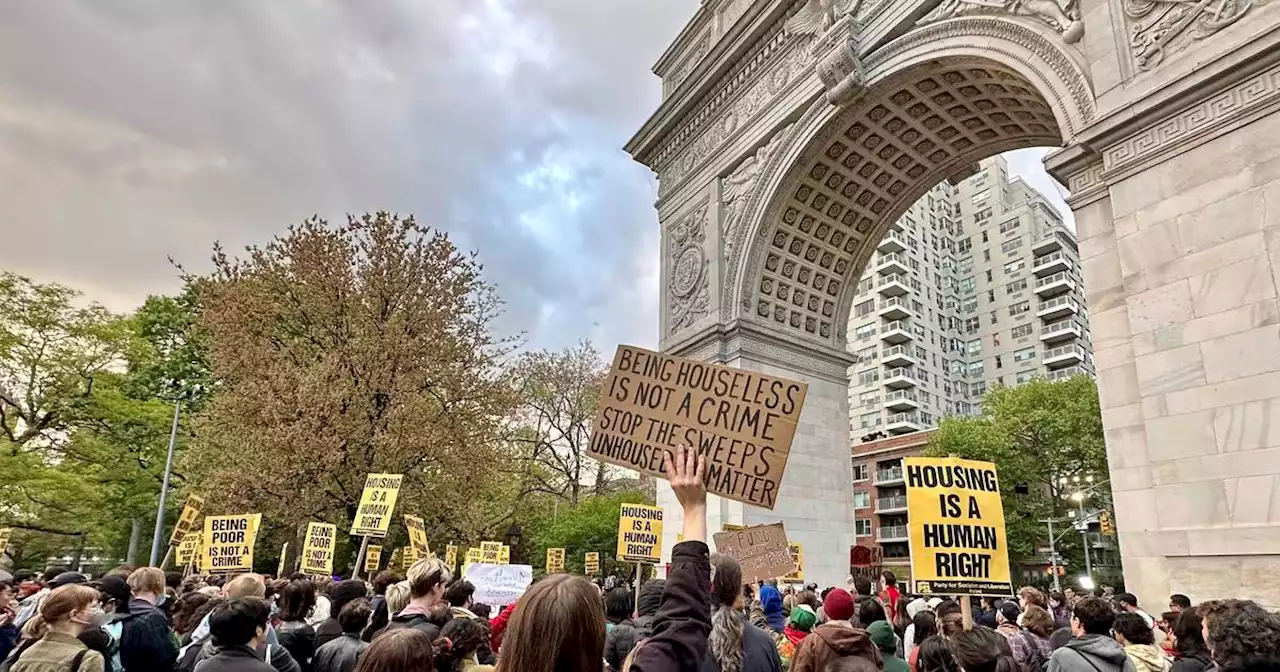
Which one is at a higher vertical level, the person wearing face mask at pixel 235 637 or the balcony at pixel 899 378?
the balcony at pixel 899 378

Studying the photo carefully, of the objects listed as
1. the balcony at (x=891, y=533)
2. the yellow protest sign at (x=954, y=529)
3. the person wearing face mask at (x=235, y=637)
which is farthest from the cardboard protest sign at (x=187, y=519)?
the balcony at (x=891, y=533)

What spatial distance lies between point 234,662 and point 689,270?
18.7 m

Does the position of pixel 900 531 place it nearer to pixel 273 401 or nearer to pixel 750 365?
pixel 750 365

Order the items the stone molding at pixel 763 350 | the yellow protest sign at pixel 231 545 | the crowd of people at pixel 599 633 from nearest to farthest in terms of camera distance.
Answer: the crowd of people at pixel 599 633, the yellow protest sign at pixel 231 545, the stone molding at pixel 763 350

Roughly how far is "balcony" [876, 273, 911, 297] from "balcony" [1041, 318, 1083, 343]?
408 inches

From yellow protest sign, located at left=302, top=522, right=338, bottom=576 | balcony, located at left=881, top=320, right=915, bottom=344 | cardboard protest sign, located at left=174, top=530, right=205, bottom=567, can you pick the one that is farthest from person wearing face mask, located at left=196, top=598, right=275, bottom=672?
Result: balcony, located at left=881, top=320, right=915, bottom=344

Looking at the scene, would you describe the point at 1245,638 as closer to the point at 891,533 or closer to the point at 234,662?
the point at 234,662

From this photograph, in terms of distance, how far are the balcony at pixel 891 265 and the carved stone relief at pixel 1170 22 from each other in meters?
47.7

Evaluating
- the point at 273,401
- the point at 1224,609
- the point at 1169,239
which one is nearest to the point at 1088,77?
the point at 1169,239

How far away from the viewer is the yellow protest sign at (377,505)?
1181 centimetres

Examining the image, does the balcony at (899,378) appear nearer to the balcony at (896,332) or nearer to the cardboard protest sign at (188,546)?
the balcony at (896,332)

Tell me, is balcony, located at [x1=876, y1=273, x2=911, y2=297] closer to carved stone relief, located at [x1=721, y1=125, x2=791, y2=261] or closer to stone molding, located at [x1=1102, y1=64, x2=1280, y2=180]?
carved stone relief, located at [x1=721, y1=125, x2=791, y2=261]

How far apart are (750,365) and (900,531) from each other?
115 feet

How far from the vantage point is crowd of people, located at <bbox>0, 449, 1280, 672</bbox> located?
89.2 inches
